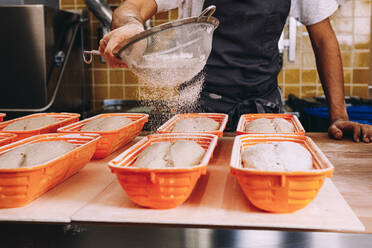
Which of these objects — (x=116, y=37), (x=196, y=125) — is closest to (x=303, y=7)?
(x=196, y=125)

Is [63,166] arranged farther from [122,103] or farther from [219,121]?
[122,103]

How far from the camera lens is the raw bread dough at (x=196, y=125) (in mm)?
1432

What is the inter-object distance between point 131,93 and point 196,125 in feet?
6.77

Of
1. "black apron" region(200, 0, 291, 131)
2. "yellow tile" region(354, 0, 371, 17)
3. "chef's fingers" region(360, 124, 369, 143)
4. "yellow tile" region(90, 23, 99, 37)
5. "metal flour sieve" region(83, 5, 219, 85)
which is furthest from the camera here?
"yellow tile" region(90, 23, 99, 37)

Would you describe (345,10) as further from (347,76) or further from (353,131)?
(353,131)

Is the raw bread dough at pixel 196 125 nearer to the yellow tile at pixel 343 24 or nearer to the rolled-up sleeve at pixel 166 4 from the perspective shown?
the rolled-up sleeve at pixel 166 4

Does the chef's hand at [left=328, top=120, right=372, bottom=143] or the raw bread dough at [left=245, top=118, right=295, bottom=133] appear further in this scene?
the chef's hand at [left=328, top=120, right=372, bottom=143]

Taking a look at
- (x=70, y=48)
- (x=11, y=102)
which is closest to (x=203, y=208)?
(x=11, y=102)

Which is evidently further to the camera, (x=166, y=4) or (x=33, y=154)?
(x=166, y=4)

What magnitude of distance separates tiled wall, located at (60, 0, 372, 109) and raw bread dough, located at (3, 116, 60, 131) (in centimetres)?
160

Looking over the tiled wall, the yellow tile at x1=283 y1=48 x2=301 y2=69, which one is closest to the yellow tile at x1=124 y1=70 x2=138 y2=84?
the tiled wall

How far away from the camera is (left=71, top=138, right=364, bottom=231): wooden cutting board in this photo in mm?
784

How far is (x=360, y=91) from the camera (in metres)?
3.25

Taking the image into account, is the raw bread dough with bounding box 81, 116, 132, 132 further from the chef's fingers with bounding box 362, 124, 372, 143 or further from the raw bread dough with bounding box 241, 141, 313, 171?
the chef's fingers with bounding box 362, 124, 372, 143
